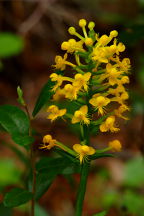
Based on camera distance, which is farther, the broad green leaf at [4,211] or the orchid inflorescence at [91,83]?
the broad green leaf at [4,211]

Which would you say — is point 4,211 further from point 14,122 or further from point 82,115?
point 82,115

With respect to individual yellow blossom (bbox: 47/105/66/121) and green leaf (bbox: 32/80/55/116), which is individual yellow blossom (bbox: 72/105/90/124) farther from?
green leaf (bbox: 32/80/55/116)

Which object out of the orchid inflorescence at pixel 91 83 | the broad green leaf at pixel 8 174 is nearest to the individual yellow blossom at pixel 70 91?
the orchid inflorescence at pixel 91 83

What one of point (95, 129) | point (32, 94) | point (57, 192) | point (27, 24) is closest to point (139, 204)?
point (57, 192)

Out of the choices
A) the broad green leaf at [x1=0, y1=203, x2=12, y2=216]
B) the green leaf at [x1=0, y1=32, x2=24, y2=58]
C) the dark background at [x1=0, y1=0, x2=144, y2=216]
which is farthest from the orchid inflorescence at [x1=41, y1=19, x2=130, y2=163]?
the green leaf at [x1=0, y1=32, x2=24, y2=58]

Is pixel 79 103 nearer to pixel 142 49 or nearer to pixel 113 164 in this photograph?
pixel 113 164

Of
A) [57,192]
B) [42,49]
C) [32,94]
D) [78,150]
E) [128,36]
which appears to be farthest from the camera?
[42,49]

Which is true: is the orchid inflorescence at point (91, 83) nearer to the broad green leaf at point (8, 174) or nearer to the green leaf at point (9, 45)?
the broad green leaf at point (8, 174)

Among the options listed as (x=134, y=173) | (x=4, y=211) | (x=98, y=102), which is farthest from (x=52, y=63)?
(x=98, y=102)
